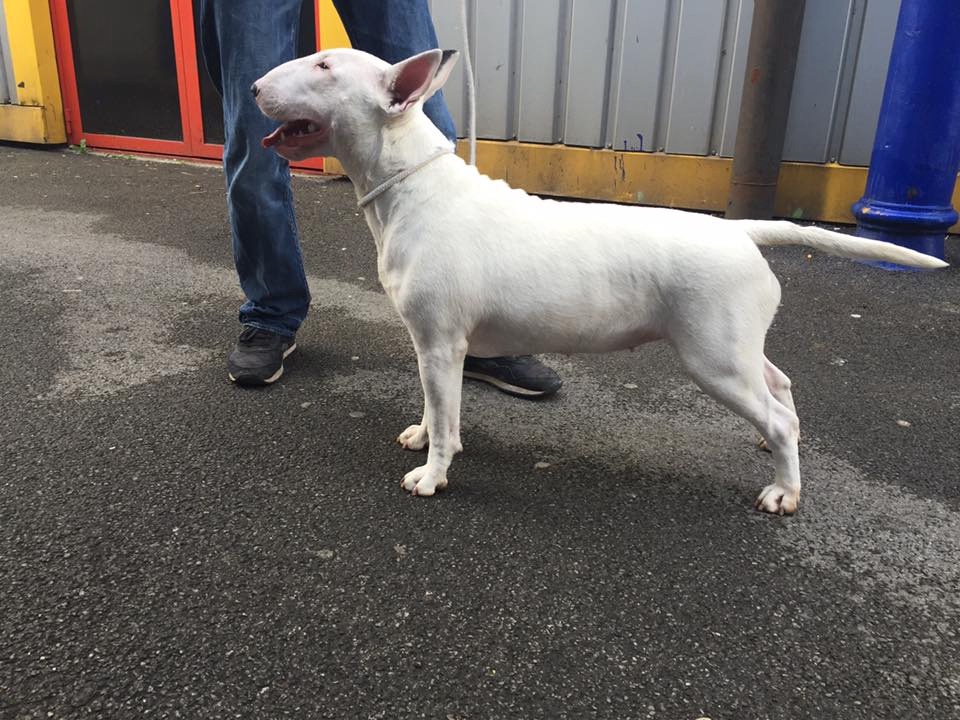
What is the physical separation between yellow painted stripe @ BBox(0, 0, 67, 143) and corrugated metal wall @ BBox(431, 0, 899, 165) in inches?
142

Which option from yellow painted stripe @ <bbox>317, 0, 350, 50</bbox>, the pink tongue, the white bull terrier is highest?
yellow painted stripe @ <bbox>317, 0, 350, 50</bbox>

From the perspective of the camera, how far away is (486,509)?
1.97m

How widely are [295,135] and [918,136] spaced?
3446mm

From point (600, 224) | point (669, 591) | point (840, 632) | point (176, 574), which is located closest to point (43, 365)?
point (176, 574)

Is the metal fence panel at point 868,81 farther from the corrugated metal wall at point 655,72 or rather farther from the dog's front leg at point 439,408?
the dog's front leg at point 439,408

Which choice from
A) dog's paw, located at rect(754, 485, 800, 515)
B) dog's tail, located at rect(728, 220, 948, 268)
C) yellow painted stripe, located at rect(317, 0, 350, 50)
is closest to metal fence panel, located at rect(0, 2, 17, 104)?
yellow painted stripe, located at rect(317, 0, 350, 50)

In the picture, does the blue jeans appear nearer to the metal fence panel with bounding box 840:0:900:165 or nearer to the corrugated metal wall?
the corrugated metal wall

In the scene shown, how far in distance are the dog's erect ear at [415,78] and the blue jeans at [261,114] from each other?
2.30 ft

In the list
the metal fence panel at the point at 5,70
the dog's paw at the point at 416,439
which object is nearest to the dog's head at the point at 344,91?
the dog's paw at the point at 416,439

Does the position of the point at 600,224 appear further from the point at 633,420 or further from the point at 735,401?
the point at 633,420

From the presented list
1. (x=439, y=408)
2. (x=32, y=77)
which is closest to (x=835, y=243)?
(x=439, y=408)

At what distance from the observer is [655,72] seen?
4.99 metres

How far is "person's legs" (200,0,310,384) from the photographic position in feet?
7.82

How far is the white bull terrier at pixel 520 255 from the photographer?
6.00ft
